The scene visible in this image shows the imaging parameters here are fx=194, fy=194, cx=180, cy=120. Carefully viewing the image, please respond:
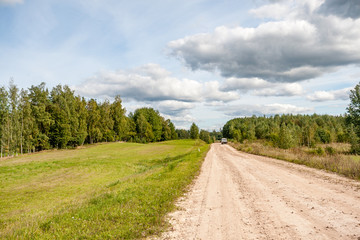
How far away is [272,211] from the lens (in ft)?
23.5

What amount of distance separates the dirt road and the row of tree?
5177 centimetres

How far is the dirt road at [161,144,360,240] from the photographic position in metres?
5.54

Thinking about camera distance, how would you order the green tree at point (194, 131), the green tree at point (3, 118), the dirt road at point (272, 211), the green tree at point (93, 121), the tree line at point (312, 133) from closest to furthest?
the dirt road at point (272, 211), the green tree at point (3, 118), the tree line at point (312, 133), the green tree at point (93, 121), the green tree at point (194, 131)

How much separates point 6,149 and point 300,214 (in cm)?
5594

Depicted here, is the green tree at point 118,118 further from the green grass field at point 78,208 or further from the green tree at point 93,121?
the green grass field at point 78,208

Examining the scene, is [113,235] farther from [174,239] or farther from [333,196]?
[333,196]

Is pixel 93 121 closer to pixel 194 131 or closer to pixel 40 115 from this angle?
pixel 40 115

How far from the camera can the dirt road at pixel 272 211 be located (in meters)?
5.54

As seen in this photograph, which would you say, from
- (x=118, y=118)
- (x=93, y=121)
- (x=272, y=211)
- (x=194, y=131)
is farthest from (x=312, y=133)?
(x=272, y=211)

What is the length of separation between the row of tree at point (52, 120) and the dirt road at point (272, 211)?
170 ft

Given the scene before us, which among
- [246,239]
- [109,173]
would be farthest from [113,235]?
[109,173]

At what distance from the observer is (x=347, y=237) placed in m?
5.05

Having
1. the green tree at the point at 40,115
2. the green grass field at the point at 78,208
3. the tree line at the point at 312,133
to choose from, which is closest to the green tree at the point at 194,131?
the tree line at the point at 312,133

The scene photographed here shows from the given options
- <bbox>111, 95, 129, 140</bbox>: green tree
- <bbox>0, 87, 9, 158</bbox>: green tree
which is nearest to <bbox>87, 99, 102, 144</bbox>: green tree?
<bbox>111, 95, 129, 140</bbox>: green tree
